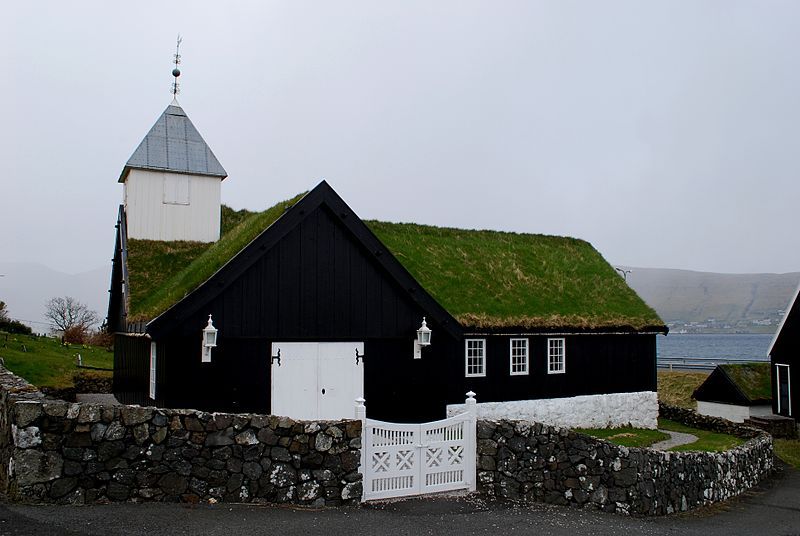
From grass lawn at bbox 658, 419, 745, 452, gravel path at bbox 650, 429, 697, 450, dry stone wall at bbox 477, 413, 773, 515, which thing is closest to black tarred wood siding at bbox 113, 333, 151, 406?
dry stone wall at bbox 477, 413, 773, 515

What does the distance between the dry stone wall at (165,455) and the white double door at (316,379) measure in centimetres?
453

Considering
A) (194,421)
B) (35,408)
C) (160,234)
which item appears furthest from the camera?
(160,234)

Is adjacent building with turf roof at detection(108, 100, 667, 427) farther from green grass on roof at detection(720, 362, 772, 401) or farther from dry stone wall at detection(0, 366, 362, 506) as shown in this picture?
green grass on roof at detection(720, 362, 772, 401)

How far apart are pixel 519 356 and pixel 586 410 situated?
11.3 feet

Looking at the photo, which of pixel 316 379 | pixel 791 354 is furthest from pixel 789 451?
pixel 316 379

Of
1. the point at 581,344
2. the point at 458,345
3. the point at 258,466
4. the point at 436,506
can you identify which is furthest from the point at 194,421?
the point at 581,344

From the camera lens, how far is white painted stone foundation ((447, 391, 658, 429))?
22.8 metres

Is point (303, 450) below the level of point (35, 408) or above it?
below

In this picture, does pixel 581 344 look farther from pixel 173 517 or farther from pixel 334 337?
pixel 173 517

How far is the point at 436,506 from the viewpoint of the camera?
38.7 feet

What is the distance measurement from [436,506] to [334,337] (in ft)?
19.3

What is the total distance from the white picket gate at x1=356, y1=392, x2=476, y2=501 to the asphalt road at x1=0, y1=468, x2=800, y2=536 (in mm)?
312

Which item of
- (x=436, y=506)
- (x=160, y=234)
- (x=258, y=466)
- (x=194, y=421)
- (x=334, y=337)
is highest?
(x=160, y=234)

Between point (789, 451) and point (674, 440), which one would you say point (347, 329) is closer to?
point (674, 440)
